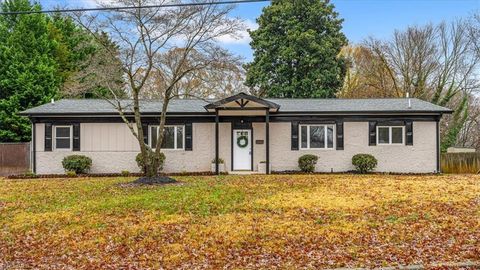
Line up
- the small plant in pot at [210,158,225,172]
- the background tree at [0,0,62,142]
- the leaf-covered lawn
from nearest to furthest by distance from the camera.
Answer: the leaf-covered lawn
the small plant in pot at [210,158,225,172]
the background tree at [0,0,62,142]

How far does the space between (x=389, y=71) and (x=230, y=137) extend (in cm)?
1793

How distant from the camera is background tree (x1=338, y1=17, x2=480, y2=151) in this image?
31.4m

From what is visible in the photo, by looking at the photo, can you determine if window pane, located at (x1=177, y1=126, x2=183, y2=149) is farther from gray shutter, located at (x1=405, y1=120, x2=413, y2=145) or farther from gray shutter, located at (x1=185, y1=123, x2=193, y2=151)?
gray shutter, located at (x1=405, y1=120, x2=413, y2=145)

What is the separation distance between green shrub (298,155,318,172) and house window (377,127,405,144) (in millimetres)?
3262

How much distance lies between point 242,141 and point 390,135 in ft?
22.9

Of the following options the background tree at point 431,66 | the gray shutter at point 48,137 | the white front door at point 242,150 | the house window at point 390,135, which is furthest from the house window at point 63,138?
the background tree at point 431,66

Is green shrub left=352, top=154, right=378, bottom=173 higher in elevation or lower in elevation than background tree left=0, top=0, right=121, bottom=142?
lower

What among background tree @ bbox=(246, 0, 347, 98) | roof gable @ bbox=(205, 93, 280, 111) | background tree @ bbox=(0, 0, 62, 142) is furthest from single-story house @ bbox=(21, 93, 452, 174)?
background tree @ bbox=(246, 0, 347, 98)

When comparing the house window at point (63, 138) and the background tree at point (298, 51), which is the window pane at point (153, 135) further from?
the background tree at point (298, 51)

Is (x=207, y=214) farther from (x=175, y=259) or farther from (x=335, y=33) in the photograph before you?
(x=335, y=33)

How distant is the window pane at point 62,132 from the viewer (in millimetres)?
20031

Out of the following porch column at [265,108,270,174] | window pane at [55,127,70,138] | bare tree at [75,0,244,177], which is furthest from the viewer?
window pane at [55,127,70,138]

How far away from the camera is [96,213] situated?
10.2m

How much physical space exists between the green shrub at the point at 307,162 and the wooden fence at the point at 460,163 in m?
7.10
